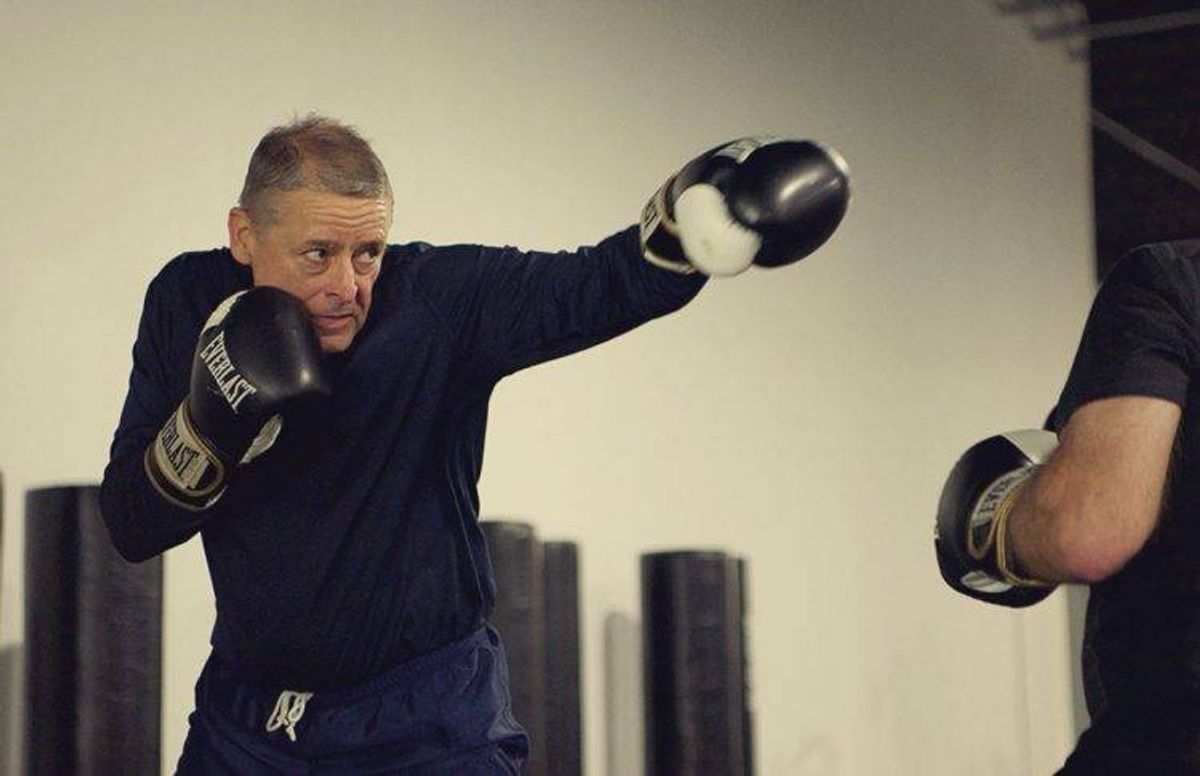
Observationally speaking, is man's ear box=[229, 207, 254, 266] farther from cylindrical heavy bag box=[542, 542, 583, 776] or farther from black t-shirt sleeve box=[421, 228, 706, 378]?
cylindrical heavy bag box=[542, 542, 583, 776]

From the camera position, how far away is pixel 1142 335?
5.09 feet

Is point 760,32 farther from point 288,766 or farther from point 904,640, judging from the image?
point 288,766

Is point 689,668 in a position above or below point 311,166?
below

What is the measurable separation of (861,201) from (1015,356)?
1.29 metres

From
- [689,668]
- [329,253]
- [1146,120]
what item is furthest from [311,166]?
[1146,120]

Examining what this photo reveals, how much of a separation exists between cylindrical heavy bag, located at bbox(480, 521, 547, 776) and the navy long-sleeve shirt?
1.31 metres

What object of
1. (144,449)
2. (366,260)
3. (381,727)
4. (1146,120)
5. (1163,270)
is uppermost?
(1146,120)

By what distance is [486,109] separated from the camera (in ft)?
13.2

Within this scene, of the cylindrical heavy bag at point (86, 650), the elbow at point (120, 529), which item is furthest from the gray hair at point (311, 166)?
the cylindrical heavy bag at point (86, 650)


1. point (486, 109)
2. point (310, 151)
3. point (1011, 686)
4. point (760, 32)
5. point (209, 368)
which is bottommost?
point (1011, 686)

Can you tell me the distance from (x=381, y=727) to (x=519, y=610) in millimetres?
1504

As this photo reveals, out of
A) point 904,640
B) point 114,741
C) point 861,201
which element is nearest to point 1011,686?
point 904,640

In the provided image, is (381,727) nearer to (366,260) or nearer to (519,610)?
(366,260)

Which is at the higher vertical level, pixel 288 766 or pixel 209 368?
pixel 209 368
